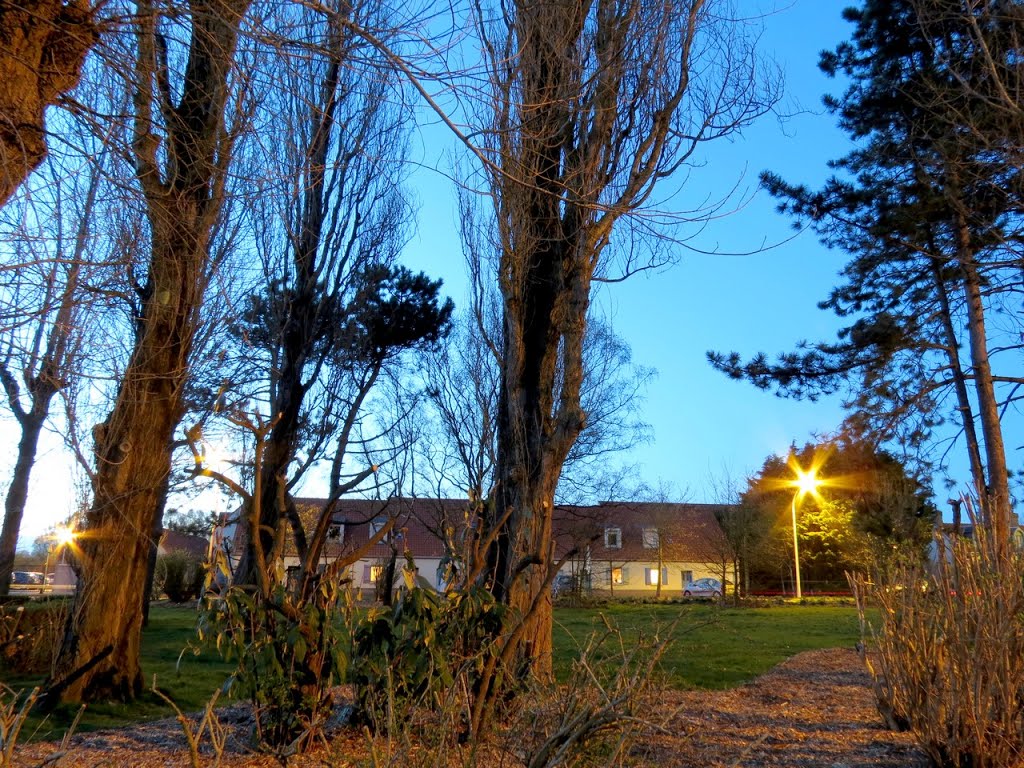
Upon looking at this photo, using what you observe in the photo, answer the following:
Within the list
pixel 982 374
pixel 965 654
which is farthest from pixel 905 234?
pixel 965 654

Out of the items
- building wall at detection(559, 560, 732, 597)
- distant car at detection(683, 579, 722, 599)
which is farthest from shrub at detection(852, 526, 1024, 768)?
building wall at detection(559, 560, 732, 597)

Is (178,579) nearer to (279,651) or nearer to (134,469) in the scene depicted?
(134,469)

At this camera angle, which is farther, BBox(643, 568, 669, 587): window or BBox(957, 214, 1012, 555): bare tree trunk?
BBox(643, 568, 669, 587): window

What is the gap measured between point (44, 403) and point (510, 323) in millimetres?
4593

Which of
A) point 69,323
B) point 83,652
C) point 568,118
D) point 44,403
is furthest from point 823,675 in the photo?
point 44,403

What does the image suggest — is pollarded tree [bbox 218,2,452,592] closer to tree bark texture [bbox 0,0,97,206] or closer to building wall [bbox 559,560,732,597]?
tree bark texture [bbox 0,0,97,206]

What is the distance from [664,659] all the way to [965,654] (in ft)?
12.8

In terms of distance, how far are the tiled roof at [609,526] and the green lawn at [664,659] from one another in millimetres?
8320

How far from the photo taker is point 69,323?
15.6ft

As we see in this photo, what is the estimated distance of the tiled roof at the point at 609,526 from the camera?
24062 mm

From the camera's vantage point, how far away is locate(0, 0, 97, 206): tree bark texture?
10.2 feet

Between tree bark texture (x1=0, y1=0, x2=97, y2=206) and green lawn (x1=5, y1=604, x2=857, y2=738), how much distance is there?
2324 millimetres

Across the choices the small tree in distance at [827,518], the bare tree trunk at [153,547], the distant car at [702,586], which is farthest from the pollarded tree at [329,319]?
the distant car at [702,586]

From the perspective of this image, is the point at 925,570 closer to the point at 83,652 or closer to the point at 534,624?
the point at 534,624
